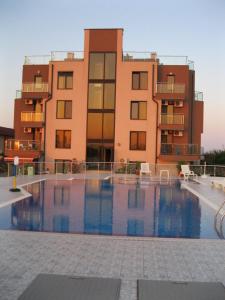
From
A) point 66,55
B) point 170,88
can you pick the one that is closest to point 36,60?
point 66,55

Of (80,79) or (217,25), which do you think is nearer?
(217,25)

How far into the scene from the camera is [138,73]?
89.3 ft

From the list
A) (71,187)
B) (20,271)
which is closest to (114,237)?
(20,271)

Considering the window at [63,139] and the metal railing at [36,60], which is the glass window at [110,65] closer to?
the metal railing at [36,60]

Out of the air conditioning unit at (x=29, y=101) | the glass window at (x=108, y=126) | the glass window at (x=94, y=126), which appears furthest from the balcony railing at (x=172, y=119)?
the air conditioning unit at (x=29, y=101)

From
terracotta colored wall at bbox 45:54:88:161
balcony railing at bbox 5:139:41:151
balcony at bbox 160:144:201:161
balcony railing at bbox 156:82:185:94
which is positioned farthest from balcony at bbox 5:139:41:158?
balcony railing at bbox 156:82:185:94

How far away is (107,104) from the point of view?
27.2 metres

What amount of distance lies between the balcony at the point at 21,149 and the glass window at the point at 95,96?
16.2 feet

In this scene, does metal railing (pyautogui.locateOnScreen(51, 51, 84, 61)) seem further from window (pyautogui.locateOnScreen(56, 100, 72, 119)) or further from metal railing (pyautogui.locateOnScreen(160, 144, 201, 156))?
metal railing (pyautogui.locateOnScreen(160, 144, 201, 156))

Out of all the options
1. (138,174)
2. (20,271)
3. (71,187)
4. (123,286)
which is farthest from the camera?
(138,174)

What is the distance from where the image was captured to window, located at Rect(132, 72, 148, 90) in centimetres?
2706

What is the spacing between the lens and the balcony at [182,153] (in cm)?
2583

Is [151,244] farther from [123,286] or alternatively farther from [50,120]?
[50,120]

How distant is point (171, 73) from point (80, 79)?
6.56m
